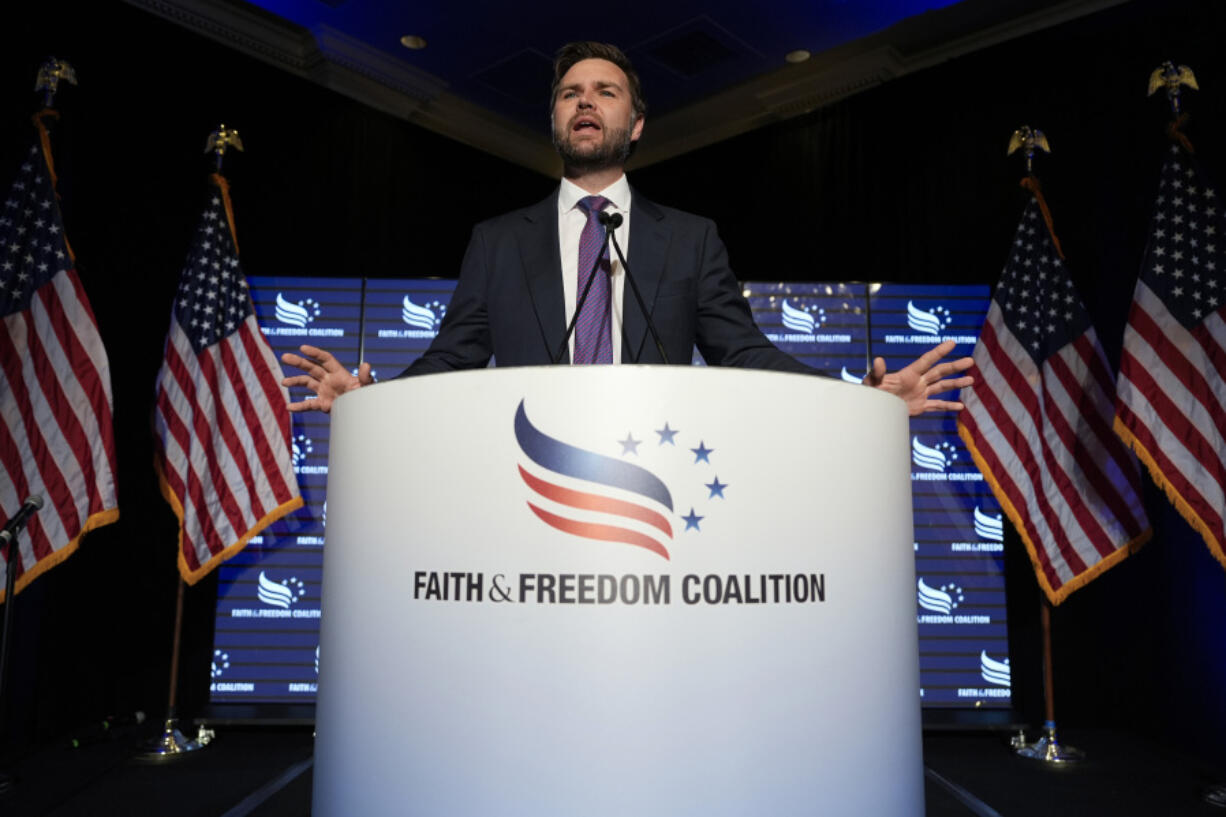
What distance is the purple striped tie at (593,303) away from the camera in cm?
143

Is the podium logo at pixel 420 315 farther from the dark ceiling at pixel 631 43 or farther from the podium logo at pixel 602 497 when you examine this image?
the podium logo at pixel 602 497

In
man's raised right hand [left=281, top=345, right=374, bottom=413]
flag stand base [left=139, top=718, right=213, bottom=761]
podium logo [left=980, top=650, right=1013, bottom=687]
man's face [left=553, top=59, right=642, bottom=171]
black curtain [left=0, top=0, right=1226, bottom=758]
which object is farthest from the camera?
podium logo [left=980, top=650, right=1013, bottom=687]

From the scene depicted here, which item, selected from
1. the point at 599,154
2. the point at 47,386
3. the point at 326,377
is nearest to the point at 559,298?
the point at 599,154

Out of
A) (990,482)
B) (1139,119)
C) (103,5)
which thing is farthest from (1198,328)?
(103,5)

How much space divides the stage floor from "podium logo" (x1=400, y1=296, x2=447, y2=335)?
185 centimetres

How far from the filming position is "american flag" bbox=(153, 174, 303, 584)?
3.27 metres

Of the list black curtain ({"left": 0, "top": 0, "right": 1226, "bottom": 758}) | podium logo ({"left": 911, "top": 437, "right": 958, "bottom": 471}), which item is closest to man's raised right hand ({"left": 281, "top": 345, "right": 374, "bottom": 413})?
black curtain ({"left": 0, "top": 0, "right": 1226, "bottom": 758})

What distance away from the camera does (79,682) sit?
3486 mm

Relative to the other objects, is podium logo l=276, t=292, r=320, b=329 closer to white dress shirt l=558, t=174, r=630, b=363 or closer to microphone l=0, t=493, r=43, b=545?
microphone l=0, t=493, r=43, b=545

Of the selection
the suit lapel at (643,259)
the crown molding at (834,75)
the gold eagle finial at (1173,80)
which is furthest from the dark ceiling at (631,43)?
the suit lapel at (643,259)

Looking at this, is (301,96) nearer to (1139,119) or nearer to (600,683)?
(1139,119)

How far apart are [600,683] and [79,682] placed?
3.66 m

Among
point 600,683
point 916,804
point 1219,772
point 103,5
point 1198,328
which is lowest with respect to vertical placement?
point 1219,772

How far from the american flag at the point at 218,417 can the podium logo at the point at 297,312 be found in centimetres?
22
